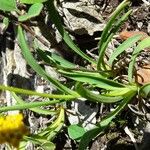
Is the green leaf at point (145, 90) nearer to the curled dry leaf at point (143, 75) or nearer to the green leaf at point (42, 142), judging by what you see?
the curled dry leaf at point (143, 75)

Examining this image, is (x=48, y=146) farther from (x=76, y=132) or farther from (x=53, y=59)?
(x=53, y=59)

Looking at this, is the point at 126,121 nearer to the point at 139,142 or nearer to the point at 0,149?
the point at 139,142

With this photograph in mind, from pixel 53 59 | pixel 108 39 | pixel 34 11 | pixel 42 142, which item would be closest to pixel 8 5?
pixel 34 11

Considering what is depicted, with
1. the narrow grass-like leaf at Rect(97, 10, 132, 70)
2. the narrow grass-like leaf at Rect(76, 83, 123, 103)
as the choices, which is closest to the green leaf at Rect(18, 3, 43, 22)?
the narrow grass-like leaf at Rect(97, 10, 132, 70)

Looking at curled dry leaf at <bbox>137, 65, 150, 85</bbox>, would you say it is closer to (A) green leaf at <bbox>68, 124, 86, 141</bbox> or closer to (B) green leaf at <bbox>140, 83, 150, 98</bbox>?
(B) green leaf at <bbox>140, 83, 150, 98</bbox>

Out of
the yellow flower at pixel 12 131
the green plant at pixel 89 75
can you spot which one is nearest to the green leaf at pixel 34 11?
the green plant at pixel 89 75

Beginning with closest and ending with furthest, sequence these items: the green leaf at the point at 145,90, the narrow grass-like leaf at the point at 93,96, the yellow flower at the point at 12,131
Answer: the yellow flower at the point at 12,131 < the narrow grass-like leaf at the point at 93,96 < the green leaf at the point at 145,90
